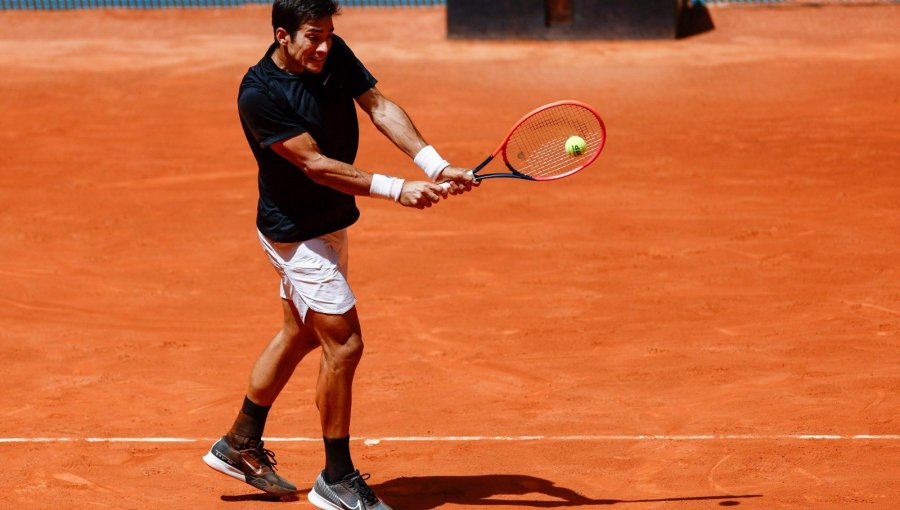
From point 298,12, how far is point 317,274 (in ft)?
3.84

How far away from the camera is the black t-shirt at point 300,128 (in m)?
5.54

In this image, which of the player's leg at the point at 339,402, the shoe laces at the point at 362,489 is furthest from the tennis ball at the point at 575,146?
the shoe laces at the point at 362,489

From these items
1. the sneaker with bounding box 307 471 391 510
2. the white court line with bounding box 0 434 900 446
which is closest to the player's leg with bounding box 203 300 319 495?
the sneaker with bounding box 307 471 391 510

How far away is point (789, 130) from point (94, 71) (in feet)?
32.6

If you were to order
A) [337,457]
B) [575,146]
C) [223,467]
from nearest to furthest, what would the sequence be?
[337,457]
[223,467]
[575,146]

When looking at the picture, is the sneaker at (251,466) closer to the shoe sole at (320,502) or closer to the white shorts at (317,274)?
the shoe sole at (320,502)

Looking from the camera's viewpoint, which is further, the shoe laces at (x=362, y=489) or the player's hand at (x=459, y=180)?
the shoe laces at (x=362, y=489)

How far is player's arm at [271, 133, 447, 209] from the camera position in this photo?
18.1 ft

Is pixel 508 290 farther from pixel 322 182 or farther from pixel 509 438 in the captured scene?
pixel 322 182

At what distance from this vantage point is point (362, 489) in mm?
5836

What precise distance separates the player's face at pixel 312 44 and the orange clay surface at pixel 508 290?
213 centimetres

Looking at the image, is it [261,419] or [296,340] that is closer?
[296,340]

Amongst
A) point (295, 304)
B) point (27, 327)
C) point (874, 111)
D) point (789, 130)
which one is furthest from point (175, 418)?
point (874, 111)

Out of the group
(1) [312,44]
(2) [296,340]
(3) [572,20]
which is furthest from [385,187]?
(3) [572,20]
